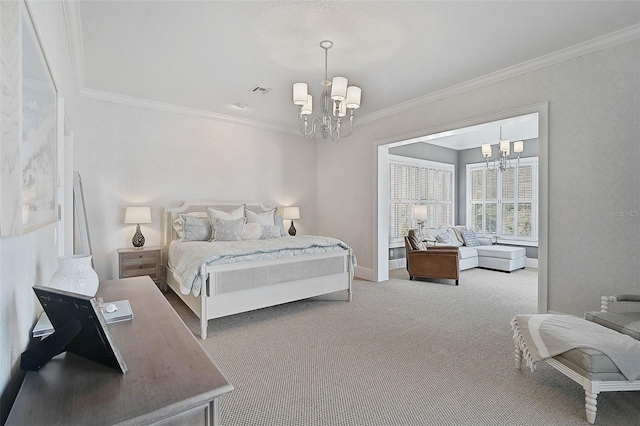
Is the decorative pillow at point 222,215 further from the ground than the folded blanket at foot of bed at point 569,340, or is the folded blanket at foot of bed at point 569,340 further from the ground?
the decorative pillow at point 222,215

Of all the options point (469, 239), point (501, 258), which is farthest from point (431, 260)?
point (469, 239)

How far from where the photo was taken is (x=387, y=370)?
2.45 metres

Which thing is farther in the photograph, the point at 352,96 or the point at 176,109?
the point at 176,109

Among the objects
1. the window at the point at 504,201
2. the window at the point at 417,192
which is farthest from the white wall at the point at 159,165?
the window at the point at 504,201

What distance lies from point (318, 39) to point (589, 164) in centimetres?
282

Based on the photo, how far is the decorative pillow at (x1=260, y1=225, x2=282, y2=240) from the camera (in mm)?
4812

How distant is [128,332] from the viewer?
1288 millimetres

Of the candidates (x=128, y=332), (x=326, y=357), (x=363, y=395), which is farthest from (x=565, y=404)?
(x=128, y=332)

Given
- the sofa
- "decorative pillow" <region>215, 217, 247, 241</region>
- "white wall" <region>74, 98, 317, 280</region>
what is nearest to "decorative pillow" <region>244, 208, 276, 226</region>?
"decorative pillow" <region>215, 217, 247, 241</region>

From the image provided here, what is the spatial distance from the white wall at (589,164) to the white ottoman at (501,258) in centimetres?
290

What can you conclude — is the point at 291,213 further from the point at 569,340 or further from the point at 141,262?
the point at 569,340

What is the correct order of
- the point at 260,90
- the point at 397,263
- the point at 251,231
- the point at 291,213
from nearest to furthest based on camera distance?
the point at 260,90 < the point at 251,231 < the point at 291,213 < the point at 397,263

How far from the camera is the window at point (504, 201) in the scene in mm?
6969

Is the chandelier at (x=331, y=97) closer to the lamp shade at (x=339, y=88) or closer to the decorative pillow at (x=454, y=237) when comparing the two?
the lamp shade at (x=339, y=88)
